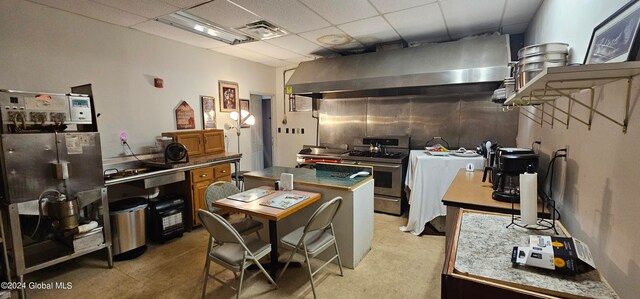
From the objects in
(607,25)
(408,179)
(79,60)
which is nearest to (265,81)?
(79,60)

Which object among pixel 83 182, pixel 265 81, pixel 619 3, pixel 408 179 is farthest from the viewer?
pixel 265 81

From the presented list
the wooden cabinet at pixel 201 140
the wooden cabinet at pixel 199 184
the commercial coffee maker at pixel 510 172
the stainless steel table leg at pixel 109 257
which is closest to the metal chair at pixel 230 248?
the stainless steel table leg at pixel 109 257

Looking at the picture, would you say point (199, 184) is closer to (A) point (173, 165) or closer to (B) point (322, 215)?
(A) point (173, 165)

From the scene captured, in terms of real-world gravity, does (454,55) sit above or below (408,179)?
above

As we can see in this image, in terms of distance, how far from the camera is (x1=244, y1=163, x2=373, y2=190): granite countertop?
2.53 metres

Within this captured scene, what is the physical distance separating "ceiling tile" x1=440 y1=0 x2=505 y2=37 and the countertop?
9.95 feet

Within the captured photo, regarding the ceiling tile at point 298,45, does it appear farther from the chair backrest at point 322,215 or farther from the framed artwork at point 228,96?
the chair backrest at point 322,215

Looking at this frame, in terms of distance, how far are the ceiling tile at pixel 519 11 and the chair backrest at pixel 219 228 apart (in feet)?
10.1

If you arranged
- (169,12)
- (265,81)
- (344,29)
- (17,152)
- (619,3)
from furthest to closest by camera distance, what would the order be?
1. (265,81)
2. (344,29)
3. (169,12)
4. (17,152)
5. (619,3)

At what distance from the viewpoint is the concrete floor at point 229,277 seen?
2.21 meters

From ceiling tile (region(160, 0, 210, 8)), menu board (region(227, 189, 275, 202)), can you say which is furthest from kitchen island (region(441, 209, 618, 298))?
ceiling tile (region(160, 0, 210, 8))

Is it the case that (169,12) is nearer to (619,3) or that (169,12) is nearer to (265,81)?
(265,81)

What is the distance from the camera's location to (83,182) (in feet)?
8.10

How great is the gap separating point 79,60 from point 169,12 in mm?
1076
